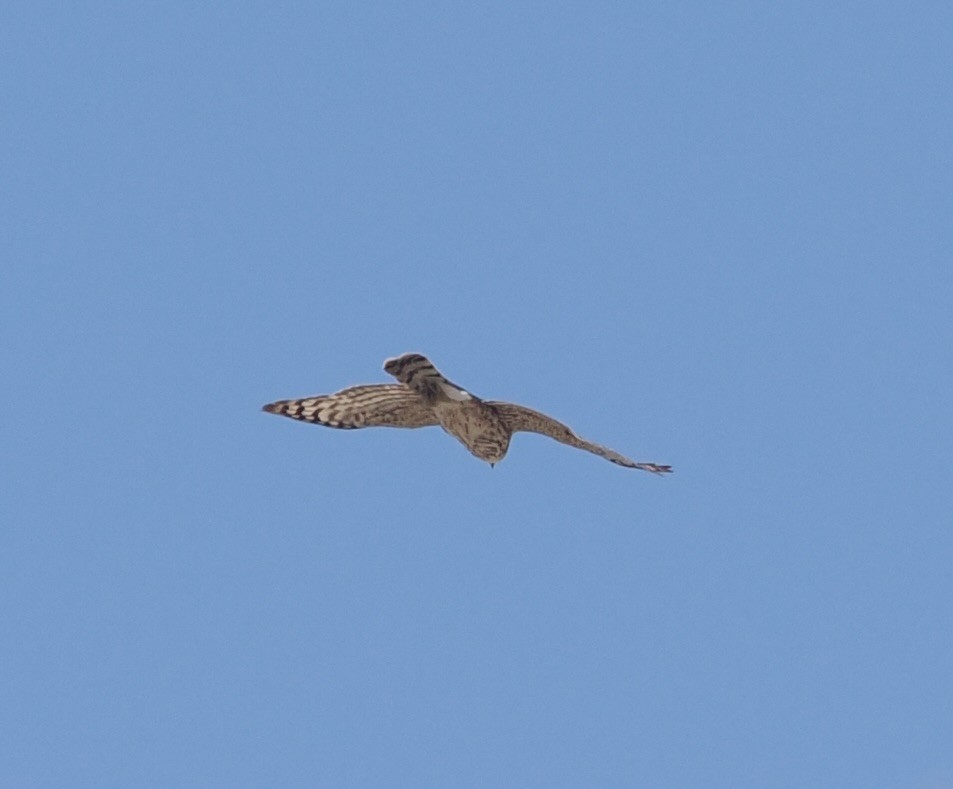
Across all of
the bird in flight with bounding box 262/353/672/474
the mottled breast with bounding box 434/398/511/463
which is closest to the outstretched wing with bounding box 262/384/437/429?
the bird in flight with bounding box 262/353/672/474

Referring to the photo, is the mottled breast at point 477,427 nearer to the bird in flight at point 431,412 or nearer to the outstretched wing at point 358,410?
the bird in flight at point 431,412

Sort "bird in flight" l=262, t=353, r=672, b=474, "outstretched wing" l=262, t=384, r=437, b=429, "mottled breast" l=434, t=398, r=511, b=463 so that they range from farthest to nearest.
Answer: "outstretched wing" l=262, t=384, r=437, b=429 < "mottled breast" l=434, t=398, r=511, b=463 < "bird in flight" l=262, t=353, r=672, b=474

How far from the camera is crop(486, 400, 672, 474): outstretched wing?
2775 centimetres

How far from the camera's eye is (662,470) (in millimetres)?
28000

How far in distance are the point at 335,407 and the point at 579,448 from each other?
13.2 feet

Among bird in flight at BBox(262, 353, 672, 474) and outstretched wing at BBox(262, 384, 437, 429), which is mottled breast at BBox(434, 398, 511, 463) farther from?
outstretched wing at BBox(262, 384, 437, 429)

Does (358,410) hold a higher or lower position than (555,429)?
higher

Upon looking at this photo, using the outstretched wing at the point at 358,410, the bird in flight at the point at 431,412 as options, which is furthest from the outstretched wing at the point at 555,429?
the outstretched wing at the point at 358,410

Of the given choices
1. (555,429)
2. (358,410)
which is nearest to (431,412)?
(358,410)

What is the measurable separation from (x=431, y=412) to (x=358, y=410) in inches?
50.6

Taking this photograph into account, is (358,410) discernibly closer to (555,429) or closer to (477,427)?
(477,427)

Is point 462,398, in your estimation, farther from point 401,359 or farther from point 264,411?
point 264,411

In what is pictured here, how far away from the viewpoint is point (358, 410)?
30.0m

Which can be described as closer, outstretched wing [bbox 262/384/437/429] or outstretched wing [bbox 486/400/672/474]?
outstretched wing [bbox 486/400/672/474]
